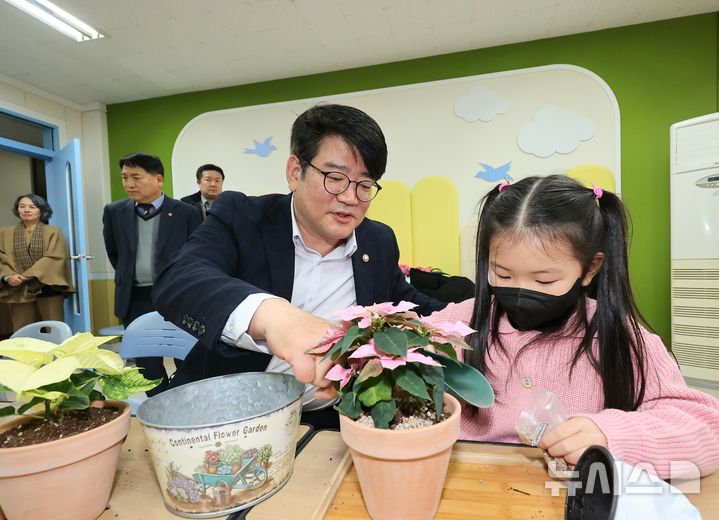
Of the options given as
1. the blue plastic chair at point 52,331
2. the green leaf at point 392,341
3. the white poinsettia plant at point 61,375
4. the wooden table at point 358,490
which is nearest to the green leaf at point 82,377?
the white poinsettia plant at point 61,375

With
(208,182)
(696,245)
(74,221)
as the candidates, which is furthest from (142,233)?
(696,245)

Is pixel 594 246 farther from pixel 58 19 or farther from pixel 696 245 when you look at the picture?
pixel 58 19

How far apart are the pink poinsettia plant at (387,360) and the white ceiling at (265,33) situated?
3194 mm

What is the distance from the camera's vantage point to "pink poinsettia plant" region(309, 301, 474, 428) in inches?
20.7

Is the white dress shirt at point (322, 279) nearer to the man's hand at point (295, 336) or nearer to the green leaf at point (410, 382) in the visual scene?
the man's hand at point (295, 336)

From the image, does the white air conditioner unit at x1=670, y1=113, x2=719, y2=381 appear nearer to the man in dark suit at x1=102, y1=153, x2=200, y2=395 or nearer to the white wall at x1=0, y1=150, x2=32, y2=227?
the man in dark suit at x1=102, y1=153, x2=200, y2=395

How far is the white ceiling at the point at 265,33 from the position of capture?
313cm

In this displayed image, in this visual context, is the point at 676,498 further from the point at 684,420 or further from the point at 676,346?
the point at 676,346

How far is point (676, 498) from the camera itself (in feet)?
1.60

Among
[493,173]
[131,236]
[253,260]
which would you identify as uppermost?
[493,173]

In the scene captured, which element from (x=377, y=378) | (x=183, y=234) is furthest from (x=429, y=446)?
(x=183, y=234)

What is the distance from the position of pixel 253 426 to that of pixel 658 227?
13.7 ft

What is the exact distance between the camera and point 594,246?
926 mm

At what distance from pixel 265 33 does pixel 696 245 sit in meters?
3.80
